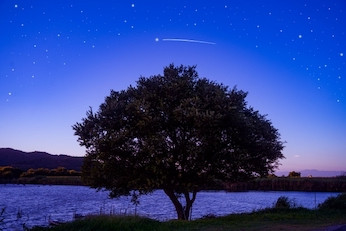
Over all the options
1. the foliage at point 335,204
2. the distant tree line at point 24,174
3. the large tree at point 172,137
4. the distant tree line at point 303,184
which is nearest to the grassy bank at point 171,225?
the large tree at point 172,137

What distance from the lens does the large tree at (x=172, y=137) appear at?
25.1 meters

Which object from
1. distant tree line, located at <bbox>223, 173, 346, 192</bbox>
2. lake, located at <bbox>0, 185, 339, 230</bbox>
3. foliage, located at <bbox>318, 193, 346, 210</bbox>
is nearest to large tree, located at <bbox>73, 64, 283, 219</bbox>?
lake, located at <bbox>0, 185, 339, 230</bbox>

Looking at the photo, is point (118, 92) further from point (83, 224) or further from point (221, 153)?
point (83, 224)

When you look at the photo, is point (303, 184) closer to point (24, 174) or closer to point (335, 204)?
point (335, 204)

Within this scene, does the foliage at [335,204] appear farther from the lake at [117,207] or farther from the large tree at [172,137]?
the large tree at [172,137]

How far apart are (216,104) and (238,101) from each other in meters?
2.35

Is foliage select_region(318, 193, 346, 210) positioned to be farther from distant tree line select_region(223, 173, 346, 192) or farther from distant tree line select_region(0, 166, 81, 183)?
distant tree line select_region(0, 166, 81, 183)

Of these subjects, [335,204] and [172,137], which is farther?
[335,204]

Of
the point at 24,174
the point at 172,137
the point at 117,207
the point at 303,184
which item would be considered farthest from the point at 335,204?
the point at 24,174

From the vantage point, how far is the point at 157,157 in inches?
975

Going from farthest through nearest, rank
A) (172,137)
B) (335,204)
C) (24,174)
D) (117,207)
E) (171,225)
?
(24,174) → (117,207) → (335,204) → (172,137) → (171,225)

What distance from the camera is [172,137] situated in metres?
26.6

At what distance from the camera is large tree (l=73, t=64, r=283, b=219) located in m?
25.1

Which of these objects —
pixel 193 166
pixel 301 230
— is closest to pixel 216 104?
pixel 193 166
